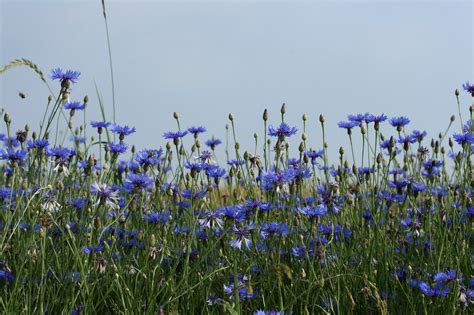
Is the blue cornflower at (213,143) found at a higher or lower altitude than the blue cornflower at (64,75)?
lower

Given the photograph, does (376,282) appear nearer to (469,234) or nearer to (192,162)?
(469,234)

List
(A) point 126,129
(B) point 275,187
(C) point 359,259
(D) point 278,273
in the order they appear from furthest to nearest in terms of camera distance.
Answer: (A) point 126,129, (C) point 359,259, (B) point 275,187, (D) point 278,273

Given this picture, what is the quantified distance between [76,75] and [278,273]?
1719 mm

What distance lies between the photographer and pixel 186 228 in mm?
3439

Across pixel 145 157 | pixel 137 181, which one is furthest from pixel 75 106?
→ pixel 137 181

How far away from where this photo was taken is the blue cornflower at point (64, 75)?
3213mm

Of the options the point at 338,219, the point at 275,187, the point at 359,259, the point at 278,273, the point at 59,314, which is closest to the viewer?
the point at 278,273

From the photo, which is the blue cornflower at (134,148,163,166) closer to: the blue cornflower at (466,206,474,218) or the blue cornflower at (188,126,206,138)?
the blue cornflower at (188,126,206,138)

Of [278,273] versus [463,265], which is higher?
[278,273]

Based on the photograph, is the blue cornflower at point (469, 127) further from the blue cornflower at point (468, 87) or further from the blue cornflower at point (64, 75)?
the blue cornflower at point (64, 75)

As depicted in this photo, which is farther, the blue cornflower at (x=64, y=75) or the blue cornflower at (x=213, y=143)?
the blue cornflower at (x=213, y=143)

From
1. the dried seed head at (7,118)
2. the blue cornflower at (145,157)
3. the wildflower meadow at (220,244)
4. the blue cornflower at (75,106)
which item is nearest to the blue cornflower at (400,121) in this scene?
the wildflower meadow at (220,244)

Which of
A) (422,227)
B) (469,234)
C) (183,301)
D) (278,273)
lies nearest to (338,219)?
(422,227)

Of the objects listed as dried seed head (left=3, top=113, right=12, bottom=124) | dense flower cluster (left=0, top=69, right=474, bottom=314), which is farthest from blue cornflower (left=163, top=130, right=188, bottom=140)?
dried seed head (left=3, top=113, right=12, bottom=124)
